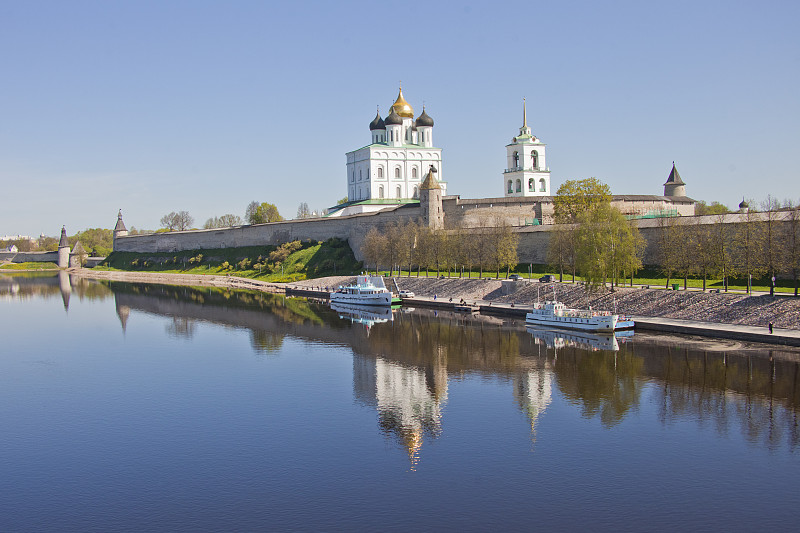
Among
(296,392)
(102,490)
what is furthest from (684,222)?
(102,490)

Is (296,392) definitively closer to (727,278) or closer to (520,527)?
(520,527)

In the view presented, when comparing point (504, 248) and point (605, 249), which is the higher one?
point (504, 248)

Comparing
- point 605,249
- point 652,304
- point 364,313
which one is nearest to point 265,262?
point 364,313

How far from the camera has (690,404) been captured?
15102 mm

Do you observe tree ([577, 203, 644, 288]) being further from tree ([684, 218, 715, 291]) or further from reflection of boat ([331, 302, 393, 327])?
reflection of boat ([331, 302, 393, 327])

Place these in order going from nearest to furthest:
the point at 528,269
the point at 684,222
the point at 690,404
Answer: the point at 690,404, the point at 684,222, the point at 528,269

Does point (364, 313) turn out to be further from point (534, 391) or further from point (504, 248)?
point (534, 391)

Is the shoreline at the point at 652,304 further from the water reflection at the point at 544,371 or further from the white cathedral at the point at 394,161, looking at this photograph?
the white cathedral at the point at 394,161

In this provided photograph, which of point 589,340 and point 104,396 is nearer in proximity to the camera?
point 104,396

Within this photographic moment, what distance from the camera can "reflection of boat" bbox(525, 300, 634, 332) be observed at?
2384 cm

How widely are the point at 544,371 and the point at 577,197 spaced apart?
21.3m

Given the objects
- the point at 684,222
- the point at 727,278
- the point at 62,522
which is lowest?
the point at 62,522

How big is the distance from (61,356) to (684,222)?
23.6 m

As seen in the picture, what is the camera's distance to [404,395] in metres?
16.6
